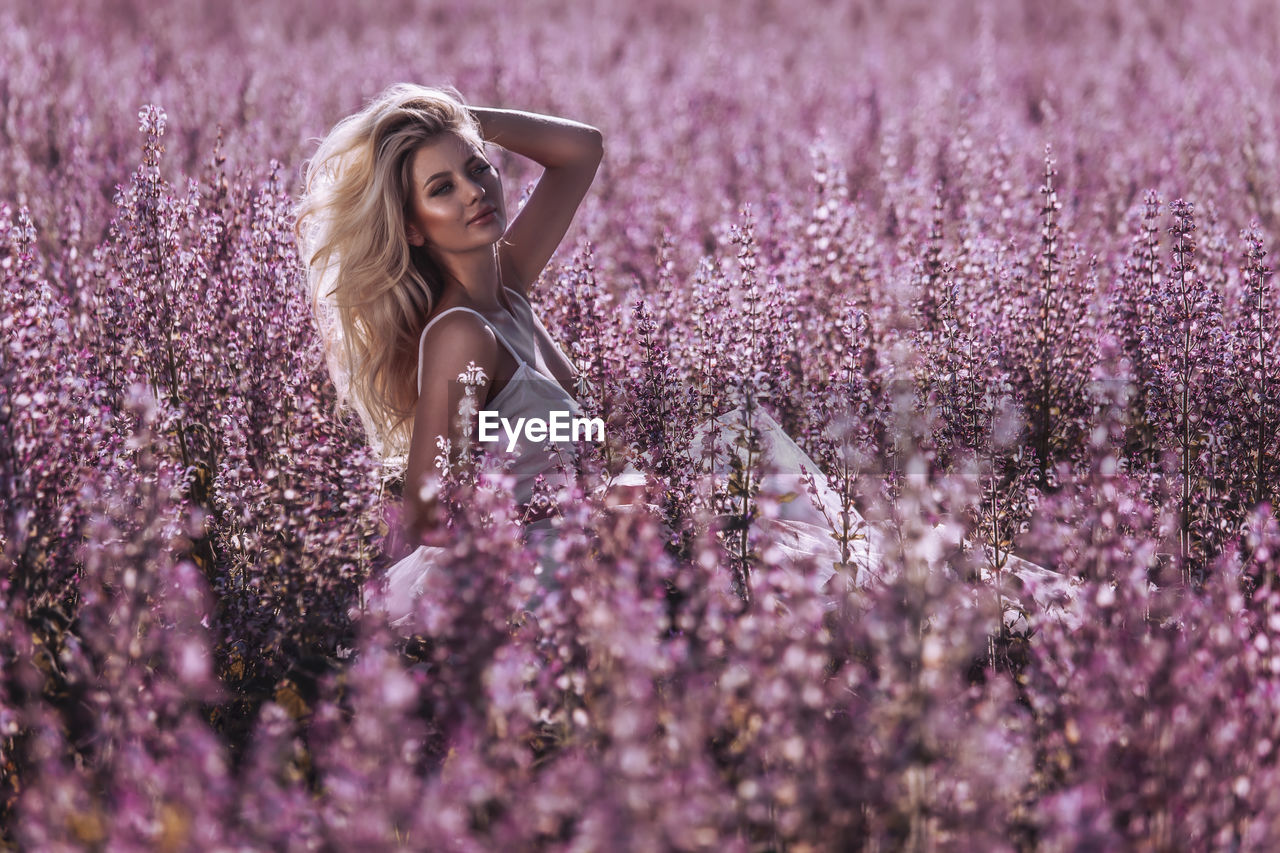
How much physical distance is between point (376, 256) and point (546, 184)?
0.71 metres

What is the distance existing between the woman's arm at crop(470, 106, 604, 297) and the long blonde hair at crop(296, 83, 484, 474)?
0.27 meters

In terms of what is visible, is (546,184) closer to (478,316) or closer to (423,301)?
(423,301)

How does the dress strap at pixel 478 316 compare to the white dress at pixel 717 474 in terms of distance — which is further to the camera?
the dress strap at pixel 478 316

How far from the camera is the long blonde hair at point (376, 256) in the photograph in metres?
2.83

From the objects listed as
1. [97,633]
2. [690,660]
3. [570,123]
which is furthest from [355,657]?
[570,123]

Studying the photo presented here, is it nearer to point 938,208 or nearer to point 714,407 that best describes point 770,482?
point 714,407

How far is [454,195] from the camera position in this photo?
285 centimetres

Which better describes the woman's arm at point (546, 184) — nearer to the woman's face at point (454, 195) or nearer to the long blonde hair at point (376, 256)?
the long blonde hair at point (376, 256)

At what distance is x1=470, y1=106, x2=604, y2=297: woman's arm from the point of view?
3293mm

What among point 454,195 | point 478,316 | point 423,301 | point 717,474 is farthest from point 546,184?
point 717,474

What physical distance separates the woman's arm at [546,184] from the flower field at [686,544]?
93 mm

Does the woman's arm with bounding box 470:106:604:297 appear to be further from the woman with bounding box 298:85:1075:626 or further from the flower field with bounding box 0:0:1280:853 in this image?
the woman with bounding box 298:85:1075:626

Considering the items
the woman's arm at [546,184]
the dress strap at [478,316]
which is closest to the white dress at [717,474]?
the dress strap at [478,316]

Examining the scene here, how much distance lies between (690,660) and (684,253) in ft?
9.53
